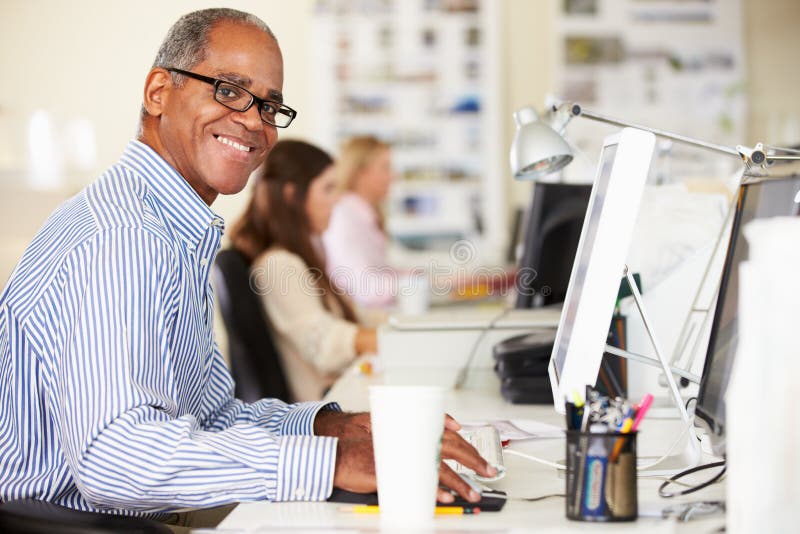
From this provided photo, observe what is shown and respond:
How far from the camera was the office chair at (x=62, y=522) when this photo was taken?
984 millimetres

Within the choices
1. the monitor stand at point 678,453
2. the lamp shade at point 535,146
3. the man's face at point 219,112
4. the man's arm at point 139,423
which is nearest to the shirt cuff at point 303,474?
the man's arm at point 139,423

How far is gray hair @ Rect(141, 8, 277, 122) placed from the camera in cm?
141

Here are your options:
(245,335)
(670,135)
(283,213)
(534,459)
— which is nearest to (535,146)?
(670,135)

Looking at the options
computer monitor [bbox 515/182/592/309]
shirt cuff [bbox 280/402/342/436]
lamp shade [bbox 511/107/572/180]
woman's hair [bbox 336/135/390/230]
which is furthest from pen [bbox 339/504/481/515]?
woman's hair [bbox 336/135/390/230]

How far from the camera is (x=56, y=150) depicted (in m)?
4.49

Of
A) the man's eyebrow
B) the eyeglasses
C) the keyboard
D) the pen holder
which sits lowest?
the keyboard

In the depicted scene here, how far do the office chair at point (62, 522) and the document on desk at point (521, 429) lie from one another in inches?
23.0

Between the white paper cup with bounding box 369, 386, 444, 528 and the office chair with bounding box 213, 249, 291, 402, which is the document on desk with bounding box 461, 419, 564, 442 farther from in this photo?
the office chair with bounding box 213, 249, 291, 402

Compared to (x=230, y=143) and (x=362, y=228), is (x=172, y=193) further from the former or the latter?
(x=362, y=228)

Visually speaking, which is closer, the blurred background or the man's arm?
the man's arm

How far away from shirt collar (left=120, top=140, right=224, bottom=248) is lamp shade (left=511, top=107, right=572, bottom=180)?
581mm

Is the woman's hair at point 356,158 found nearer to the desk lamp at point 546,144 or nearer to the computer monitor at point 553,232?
the computer monitor at point 553,232

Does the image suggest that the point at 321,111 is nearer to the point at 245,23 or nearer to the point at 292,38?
the point at 292,38

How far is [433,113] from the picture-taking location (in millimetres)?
4980
